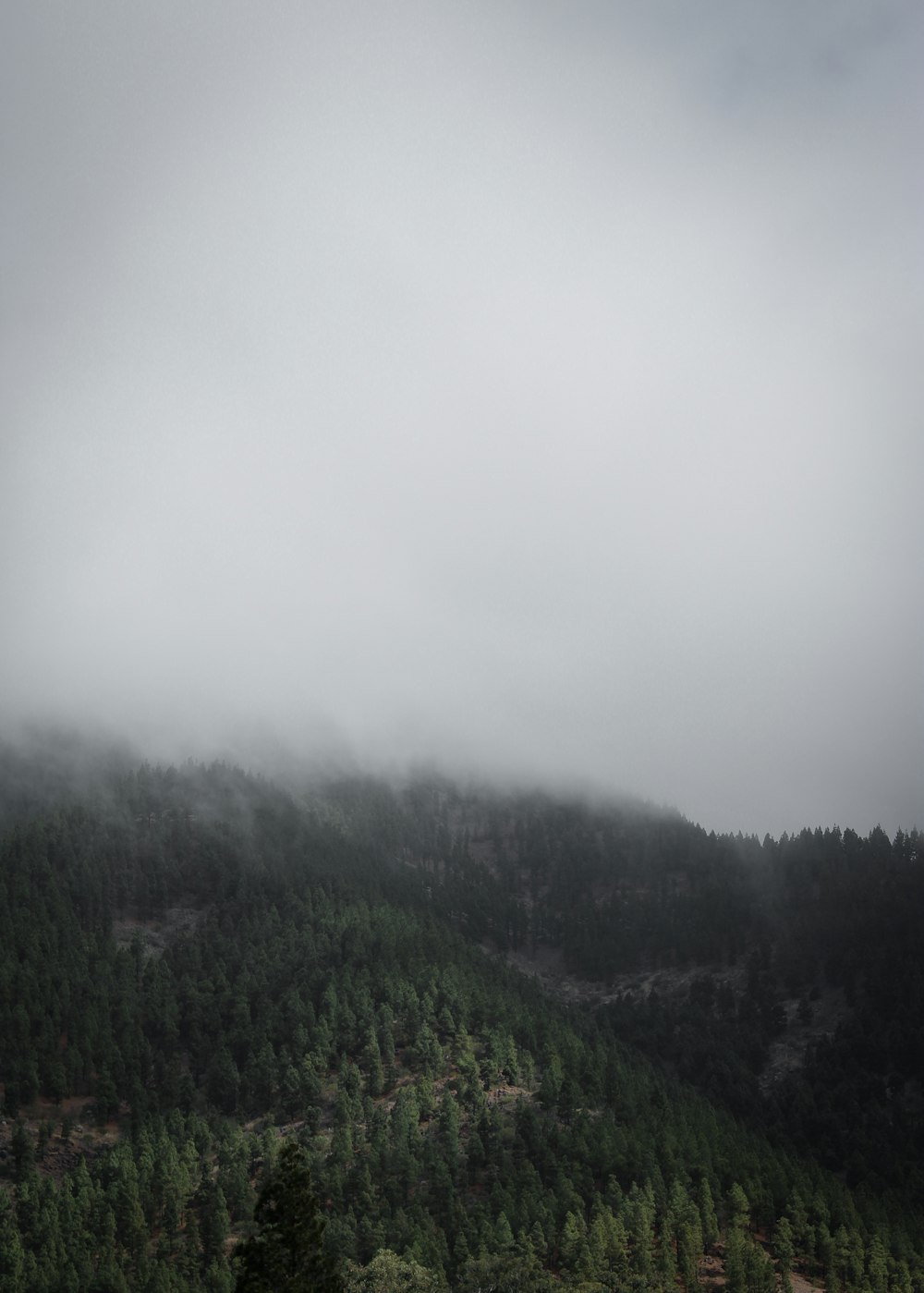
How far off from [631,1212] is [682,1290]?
1316cm

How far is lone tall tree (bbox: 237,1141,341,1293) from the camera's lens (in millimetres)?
98938

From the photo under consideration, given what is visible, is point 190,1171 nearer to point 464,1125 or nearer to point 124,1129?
point 124,1129

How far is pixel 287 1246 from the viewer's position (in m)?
99.8

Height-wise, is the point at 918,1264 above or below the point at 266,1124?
below

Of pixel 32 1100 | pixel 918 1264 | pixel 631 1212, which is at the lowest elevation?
pixel 918 1264

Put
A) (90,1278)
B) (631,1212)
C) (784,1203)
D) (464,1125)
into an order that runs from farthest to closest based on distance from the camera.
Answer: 1. (464,1125)
2. (784,1203)
3. (631,1212)
4. (90,1278)

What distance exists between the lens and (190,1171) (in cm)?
17725

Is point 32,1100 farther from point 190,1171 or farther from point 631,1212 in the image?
point 631,1212

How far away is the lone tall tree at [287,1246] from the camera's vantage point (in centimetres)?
9894

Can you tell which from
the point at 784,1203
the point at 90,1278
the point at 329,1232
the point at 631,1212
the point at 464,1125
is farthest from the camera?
the point at 464,1125

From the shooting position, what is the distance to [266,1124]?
19900 centimetres

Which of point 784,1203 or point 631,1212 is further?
point 784,1203

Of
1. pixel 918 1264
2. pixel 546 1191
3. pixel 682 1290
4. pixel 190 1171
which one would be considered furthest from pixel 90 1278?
pixel 918 1264

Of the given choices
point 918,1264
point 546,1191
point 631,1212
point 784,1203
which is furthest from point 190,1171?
point 918,1264
